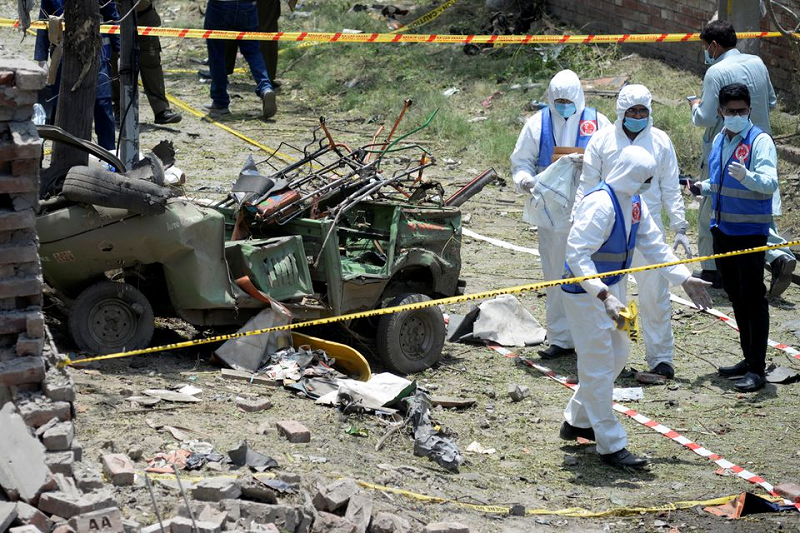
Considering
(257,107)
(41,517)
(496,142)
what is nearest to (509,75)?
(496,142)

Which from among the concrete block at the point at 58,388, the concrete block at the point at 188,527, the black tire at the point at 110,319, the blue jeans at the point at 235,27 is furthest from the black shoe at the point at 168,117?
the concrete block at the point at 188,527

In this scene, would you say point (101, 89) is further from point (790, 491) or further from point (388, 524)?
point (790, 491)

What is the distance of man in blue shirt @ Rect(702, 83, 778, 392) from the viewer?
24.9ft

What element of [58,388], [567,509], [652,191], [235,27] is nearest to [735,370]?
[652,191]

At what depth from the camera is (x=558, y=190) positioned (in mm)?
7941

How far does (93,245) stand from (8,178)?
152 centimetres

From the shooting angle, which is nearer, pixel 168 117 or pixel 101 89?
pixel 101 89

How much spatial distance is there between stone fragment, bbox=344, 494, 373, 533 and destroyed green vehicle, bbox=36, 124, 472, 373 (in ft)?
7.59

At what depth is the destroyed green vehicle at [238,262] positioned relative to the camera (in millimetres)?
6480

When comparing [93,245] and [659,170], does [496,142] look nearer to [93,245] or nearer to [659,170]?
[659,170]

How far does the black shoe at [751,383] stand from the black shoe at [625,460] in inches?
63.5

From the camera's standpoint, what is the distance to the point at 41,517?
4195mm

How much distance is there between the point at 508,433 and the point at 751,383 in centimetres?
194

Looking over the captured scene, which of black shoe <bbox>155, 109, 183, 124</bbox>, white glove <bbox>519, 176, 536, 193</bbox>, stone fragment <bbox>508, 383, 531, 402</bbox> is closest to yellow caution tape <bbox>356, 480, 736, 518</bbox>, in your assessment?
stone fragment <bbox>508, 383, 531, 402</bbox>
